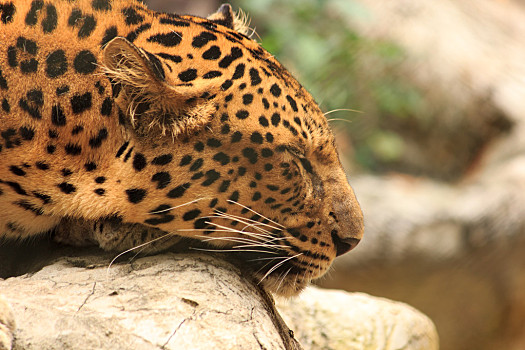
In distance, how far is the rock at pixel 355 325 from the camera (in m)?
4.34

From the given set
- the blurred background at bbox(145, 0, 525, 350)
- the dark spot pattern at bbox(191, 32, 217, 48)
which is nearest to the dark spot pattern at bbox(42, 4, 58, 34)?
the dark spot pattern at bbox(191, 32, 217, 48)

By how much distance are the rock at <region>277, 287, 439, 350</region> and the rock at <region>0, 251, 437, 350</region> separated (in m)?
0.72

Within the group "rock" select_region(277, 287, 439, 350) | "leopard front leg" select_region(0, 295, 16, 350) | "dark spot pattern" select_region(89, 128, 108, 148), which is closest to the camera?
"leopard front leg" select_region(0, 295, 16, 350)

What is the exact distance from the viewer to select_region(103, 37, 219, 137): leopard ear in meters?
2.98

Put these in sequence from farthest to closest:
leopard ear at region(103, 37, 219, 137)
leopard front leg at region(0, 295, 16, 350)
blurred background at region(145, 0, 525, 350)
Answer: blurred background at region(145, 0, 525, 350), leopard ear at region(103, 37, 219, 137), leopard front leg at region(0, 295, 16, 350)

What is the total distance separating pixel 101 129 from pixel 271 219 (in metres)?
0.96

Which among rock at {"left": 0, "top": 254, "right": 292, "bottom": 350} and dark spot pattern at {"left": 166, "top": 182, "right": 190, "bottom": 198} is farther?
dark spot pattern at {"left": 166, "top": 182, "right": 190, "bottom": 198}

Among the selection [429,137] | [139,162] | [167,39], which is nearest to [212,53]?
[167,39]

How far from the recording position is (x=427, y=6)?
11539 millimetres

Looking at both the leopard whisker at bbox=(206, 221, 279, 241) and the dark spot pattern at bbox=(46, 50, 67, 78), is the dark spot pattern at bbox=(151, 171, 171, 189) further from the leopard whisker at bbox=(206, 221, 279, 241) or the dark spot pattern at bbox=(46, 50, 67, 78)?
the dark spot pattern at bbox=(46, 50, 67, 78)

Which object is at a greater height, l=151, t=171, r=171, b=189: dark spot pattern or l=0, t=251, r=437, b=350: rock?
l=151, t=171, r=171, b=189: dark spot pattern

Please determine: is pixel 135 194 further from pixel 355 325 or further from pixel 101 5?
pixel 355 325

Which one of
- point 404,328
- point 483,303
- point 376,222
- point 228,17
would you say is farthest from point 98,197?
point 483,303

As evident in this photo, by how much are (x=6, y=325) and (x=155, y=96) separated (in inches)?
47.6
